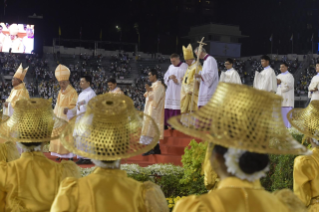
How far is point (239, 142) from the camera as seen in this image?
1.83 m

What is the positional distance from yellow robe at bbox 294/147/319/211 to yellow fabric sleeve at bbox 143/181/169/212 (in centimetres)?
151

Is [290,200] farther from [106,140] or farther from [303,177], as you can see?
[303,177]

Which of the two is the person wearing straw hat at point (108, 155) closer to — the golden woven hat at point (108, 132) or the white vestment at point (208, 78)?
the golden woven hat at point (108, 132)

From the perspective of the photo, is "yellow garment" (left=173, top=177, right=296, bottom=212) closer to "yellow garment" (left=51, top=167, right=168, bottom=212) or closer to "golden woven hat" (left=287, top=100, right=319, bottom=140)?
"yellow garment" (left=51, top=167, right=168, bottom=212)

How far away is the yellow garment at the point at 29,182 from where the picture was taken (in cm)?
307

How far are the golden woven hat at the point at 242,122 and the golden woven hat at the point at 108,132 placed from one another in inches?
21.8

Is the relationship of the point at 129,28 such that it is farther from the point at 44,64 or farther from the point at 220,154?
the point at 220,154

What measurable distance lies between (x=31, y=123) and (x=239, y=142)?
196cm

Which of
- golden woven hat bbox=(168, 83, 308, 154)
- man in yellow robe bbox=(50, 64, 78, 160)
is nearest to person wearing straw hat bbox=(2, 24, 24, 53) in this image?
man in yellow robe bbox=(50, 64, 78, 160)

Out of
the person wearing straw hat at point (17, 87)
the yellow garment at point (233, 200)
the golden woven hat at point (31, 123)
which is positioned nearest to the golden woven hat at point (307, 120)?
the yellow garment at point (233, 200)

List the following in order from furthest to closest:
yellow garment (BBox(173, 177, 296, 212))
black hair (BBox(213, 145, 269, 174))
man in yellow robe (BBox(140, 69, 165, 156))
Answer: man in yellow robe (BBox(140, 69, 165, 156)) < black hair (BBox(213, 145, 269, 174)) < yellow garment (BBox(173, 177, 296, 212))

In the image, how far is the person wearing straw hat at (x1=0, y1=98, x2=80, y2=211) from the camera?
308 centimetres

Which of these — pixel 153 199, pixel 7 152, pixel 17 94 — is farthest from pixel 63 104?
pixel 153 199

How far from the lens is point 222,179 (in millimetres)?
1939
